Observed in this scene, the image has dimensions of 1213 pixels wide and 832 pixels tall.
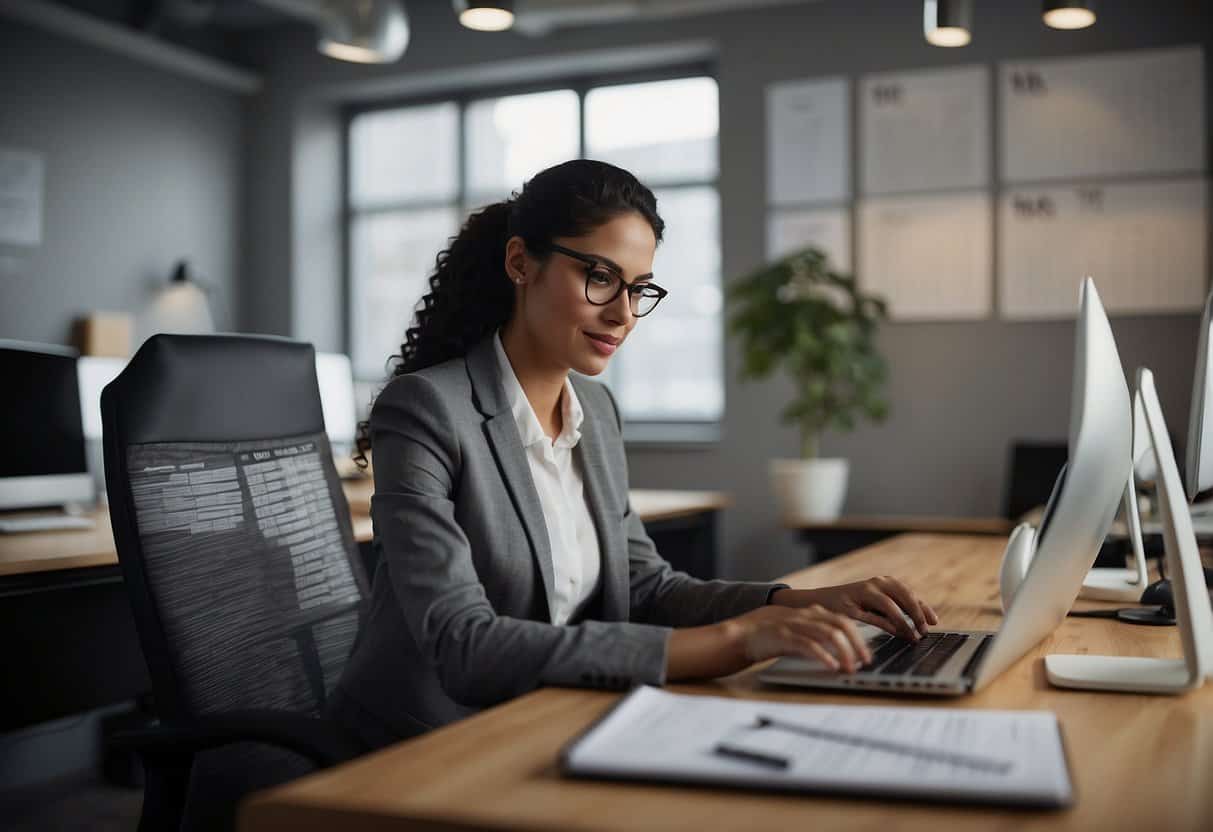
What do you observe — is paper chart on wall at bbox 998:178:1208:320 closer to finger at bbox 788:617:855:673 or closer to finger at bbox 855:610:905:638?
finger at bbox 855:610:905:638

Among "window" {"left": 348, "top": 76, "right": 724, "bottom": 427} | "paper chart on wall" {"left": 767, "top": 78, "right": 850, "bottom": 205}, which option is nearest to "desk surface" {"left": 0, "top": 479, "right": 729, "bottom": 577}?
"paper chart on wall" {"left": 767, "top": 78, "right": 850, "bottom": 205}

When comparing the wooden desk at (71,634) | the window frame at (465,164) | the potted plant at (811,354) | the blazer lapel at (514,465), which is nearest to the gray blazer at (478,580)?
the blazer lapel at (514,465)

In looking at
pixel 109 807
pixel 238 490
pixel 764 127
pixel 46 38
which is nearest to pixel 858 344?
pixel 764 127

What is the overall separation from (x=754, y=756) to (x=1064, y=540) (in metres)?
0.43

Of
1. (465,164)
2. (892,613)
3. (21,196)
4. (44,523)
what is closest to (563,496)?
(892,613)

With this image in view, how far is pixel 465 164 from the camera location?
631cm

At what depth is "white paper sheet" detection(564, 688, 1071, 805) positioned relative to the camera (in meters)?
0.76

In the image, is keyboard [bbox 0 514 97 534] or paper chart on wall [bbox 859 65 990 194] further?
paper chart on wall [bbox 859 65 990 194]

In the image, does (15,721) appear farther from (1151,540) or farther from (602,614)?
(1151,540)

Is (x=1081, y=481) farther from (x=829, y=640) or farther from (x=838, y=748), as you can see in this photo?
(x=838, y=748)

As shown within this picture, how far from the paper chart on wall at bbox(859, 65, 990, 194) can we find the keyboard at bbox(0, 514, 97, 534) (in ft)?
Answer: 12.1

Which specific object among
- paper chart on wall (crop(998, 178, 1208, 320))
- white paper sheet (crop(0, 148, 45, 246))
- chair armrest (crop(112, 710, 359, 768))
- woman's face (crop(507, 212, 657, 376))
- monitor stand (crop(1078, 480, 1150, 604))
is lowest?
chair armrest (crop(112, 710, 359, 768))

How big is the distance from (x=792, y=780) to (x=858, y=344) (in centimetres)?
414

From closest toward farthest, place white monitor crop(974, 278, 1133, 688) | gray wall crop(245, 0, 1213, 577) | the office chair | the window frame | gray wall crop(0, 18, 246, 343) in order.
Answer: white monitor crop(974, 278, 1133, 688), the office chair, gray wall crop(245, 0, 1213, 577), gray wall crop(0, 18, 246, 343), the window frame
